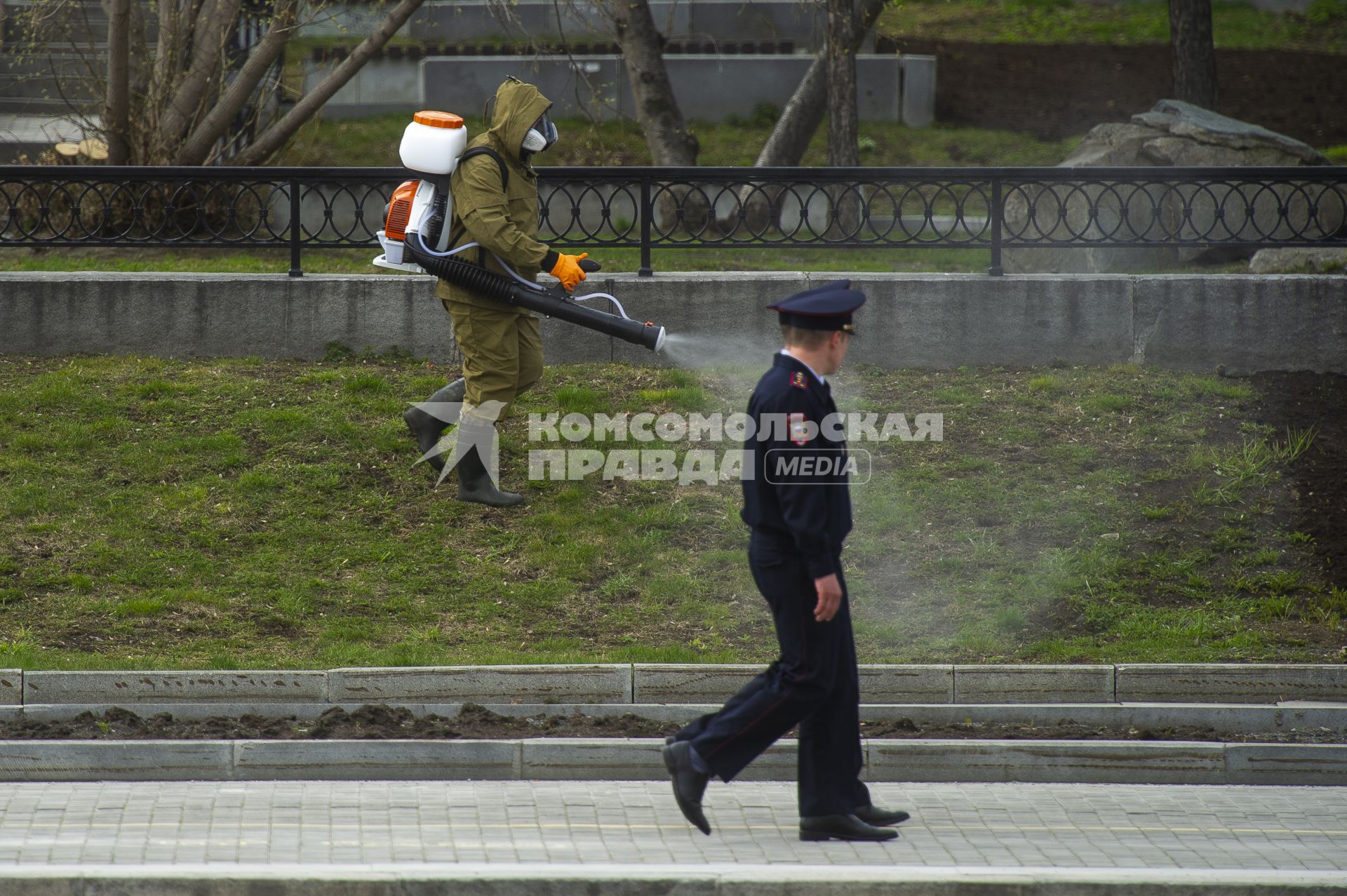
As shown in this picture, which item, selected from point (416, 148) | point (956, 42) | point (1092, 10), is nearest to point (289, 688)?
point (416, 148)

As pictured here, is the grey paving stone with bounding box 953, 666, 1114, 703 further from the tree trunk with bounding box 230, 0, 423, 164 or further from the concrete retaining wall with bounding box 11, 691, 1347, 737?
the tree trunk with bounding box 230, 0, 423, 164

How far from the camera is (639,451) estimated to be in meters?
9.08

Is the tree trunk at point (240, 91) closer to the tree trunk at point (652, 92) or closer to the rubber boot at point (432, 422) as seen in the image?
the tree trunk at point (652, 92)

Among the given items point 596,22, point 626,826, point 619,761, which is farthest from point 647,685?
point 596,22

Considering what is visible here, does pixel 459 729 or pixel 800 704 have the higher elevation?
pixel 800 704

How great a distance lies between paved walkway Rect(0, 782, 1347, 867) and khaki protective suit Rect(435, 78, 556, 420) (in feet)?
9.78

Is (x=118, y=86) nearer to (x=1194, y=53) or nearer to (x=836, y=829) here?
(x=836, y=829)

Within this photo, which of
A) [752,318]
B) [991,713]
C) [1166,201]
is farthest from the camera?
[1166,201]

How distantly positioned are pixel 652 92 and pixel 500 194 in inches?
274

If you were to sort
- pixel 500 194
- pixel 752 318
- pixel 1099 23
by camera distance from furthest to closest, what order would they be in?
pixel 1099 23
pixel 752 318
pixel 500 194

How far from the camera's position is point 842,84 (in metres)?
13.6

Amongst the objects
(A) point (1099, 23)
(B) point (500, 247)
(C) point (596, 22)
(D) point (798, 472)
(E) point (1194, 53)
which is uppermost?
(A) point (1099, 23)

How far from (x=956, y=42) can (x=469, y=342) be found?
656 inches

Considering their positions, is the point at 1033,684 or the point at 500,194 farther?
the point at 500,194
